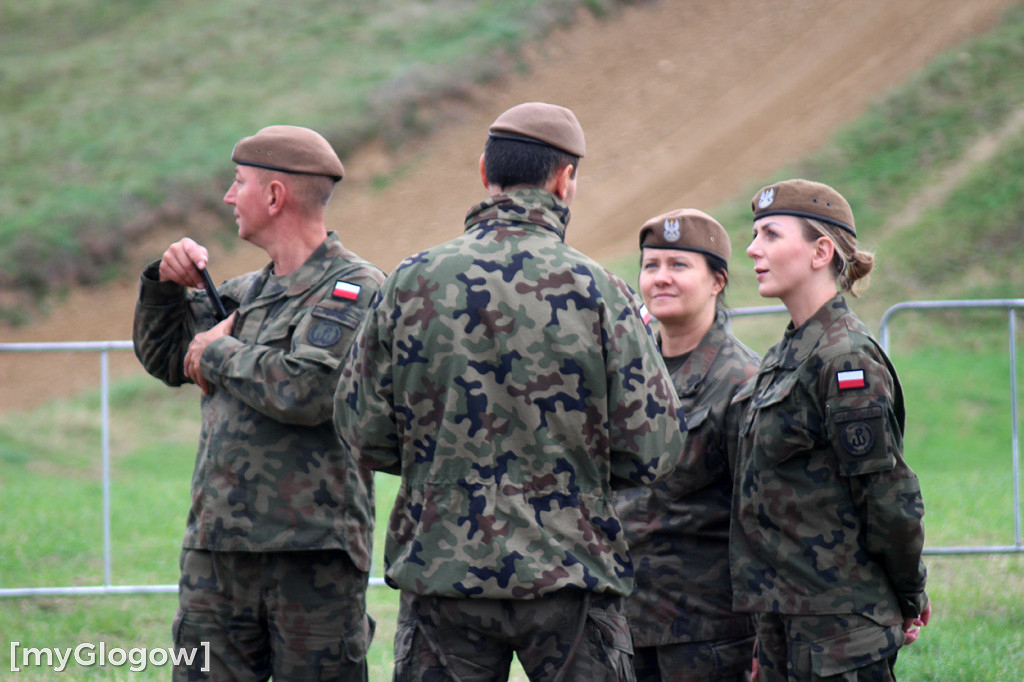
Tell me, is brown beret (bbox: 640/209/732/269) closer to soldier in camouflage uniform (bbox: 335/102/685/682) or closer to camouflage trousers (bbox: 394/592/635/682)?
soldier in camouflage uniform (bbox: 335/102/685/682)

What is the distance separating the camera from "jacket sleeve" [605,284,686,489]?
280 centimetres

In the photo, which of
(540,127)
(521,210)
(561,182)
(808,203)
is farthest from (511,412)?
(808,203)

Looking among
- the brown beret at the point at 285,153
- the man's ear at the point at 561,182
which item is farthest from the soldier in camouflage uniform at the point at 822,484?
the brown beret at the point at 285,153

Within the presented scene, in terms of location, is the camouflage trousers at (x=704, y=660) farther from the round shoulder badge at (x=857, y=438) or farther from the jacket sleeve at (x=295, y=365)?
the jacket sleeve at (x=295, y=365)

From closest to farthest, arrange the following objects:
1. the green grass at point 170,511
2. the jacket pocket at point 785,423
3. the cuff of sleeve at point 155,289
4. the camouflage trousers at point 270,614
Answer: the jacket pocket at point 785,423, the camouflage trousers at point 270,614, the cuff of sleeve at point 155,289, the green grass at point 170,511

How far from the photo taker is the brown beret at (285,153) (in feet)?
12.4

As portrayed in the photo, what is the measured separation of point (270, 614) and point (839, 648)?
1843mm

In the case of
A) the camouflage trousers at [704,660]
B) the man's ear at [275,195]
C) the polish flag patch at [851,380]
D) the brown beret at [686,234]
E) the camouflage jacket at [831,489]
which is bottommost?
the camouflage trousers at [704,660]

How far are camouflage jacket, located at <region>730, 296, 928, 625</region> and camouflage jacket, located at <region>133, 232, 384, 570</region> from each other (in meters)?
1.35

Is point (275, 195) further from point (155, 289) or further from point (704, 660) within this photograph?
point (704, 660)

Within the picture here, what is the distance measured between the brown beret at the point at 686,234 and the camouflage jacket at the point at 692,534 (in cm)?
45

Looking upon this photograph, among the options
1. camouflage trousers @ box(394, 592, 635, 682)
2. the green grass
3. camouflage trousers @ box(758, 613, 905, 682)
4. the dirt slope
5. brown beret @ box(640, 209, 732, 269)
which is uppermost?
the dirt slope

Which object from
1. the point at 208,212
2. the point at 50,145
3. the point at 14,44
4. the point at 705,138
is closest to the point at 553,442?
the point at 208,212

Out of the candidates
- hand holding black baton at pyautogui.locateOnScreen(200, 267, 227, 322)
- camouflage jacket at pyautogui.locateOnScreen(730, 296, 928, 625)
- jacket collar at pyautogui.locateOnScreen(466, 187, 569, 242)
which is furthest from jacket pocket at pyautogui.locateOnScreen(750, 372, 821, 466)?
hand holding black baton at pyautogui.locateOnScreen(200, 267, 227, 322)
